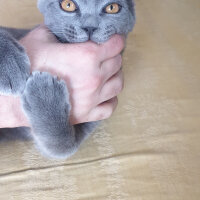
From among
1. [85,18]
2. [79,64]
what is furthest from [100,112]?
[85,18]

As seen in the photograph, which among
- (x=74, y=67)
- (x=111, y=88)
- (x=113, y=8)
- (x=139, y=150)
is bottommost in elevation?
(x=139, y=150)

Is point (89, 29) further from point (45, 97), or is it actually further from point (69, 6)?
point (45, 97)

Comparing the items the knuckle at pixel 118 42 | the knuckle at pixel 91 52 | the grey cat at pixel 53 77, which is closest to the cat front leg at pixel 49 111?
the grey cat at pixel 53 77

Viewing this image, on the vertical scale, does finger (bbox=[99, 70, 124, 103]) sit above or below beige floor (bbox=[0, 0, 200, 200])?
above

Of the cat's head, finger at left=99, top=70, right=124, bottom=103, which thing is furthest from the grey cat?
finger at left=99, top=70, right=124, bottom=103

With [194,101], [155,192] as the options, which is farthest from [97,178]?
[194,101]

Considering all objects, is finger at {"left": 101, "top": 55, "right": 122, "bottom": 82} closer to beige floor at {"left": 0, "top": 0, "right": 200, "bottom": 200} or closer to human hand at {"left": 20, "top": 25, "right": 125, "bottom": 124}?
human hand at {"left": 20, "top": 25, "right": 125, "bottom": 124}
